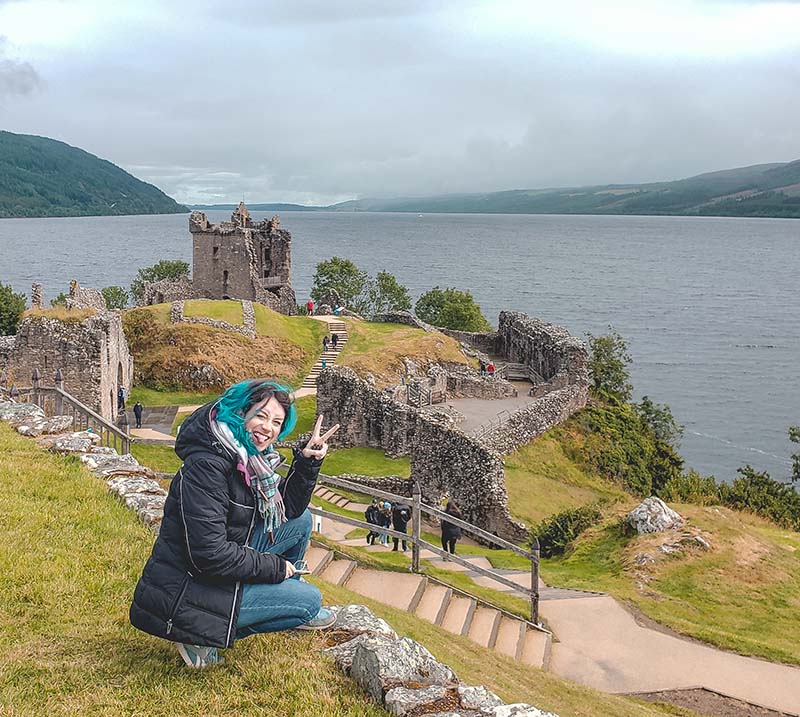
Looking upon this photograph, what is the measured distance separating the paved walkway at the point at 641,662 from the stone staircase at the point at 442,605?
1.05ft

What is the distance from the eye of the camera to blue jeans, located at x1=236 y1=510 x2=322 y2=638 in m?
7.46

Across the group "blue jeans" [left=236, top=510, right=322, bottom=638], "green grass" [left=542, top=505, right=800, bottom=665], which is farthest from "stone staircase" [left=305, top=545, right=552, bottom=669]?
"blue jeans" [left=236, top=510, right=322, bottom=638]

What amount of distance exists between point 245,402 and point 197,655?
8.37 feet

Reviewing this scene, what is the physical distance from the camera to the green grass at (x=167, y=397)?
141 feet

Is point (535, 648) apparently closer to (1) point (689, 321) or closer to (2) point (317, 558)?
(2) point (317, 558)

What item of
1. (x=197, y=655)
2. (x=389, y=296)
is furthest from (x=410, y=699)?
(x=389, y=296)

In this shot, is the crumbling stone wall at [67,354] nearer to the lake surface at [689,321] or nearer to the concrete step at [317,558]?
the concrete step at [317,558]

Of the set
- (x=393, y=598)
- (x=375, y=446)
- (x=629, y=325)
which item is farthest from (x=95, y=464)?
(x=629, y=325)

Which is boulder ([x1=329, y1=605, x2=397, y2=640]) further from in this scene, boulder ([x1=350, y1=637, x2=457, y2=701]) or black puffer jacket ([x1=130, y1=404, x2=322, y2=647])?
black puffer jacket ([x1=130, y1=404, x2=322, y2=647])

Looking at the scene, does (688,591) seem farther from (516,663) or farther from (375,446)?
(375,446)

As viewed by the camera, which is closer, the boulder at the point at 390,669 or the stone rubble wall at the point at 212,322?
the boulder at the point at 390,669

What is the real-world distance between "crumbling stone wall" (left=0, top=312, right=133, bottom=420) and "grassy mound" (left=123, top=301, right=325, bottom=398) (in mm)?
10103

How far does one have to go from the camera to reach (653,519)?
22.9 metres

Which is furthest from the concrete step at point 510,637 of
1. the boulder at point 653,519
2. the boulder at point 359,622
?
the boulder at point 653,519
